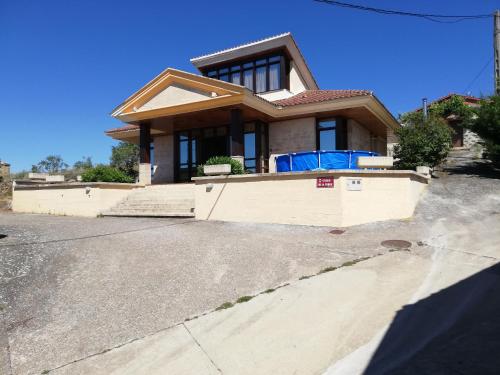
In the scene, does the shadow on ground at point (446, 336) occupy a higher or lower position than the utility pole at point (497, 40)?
lower

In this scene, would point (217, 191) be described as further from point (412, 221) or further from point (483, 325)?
point (483, 325)

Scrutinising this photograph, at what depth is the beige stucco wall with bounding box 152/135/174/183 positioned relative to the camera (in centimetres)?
1791

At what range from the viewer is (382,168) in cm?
999

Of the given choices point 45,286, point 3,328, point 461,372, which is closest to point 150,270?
point 45,286

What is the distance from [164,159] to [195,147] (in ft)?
6.66

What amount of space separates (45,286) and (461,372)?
17.3ft

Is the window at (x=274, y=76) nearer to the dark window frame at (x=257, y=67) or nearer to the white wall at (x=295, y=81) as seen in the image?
the dark window frame at (x=257, y=67)

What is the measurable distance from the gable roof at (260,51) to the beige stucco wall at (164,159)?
4.51 metres

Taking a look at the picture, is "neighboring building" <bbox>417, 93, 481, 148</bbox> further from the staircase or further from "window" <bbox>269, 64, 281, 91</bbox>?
the staircase

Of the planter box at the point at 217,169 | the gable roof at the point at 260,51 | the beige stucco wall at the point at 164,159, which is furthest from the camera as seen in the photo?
the beige stucco wall at the point at 164,159

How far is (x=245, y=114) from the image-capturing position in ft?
48.6

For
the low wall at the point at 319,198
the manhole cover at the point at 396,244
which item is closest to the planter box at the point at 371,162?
the low wall at the point at 319,198

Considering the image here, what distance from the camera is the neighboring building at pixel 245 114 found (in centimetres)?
1342

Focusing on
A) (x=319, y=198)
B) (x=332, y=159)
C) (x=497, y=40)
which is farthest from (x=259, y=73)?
(x=497, y=40)
